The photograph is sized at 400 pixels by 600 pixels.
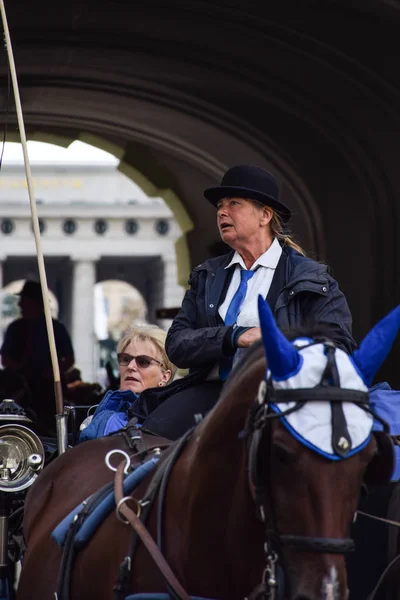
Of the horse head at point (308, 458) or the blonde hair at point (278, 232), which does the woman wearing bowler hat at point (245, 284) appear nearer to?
the blonde hair at point (278, 232)

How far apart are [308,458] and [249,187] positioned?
1828 mm

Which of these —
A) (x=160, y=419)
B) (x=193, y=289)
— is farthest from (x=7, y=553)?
(x=193, y=289)

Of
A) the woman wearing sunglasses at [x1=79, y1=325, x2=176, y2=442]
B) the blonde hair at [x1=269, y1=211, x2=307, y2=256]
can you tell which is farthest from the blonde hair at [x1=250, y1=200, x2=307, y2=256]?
the woman wearing sunglasses at [x1=79, y1=325, x2=176, y2=442]

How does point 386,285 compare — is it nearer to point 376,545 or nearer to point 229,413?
point 376,545

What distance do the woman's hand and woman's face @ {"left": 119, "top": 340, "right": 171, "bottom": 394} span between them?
1.60 metres

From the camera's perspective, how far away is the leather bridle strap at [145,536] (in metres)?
3.70

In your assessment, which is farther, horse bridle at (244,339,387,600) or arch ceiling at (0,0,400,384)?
arch ceiling at (0,0,400,384)

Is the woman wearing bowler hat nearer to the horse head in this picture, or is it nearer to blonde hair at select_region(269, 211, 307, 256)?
blonde hair at select_region(269, 211, 307, 256)

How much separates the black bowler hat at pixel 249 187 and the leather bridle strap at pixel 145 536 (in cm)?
126

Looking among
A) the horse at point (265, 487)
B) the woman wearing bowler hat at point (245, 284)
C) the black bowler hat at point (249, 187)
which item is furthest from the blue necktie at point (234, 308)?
the horse at point (265, 487)

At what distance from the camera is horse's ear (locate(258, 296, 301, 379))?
338 centimetres

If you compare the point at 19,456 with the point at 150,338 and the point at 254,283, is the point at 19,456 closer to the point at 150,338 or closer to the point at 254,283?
the point at 150,338

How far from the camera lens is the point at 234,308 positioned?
494cm

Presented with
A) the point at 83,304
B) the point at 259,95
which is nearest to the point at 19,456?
the point at 259,95
